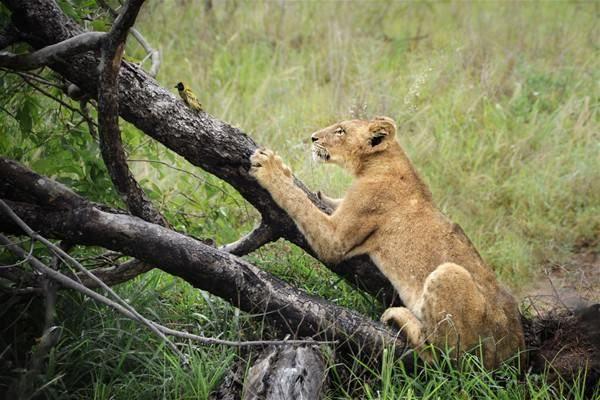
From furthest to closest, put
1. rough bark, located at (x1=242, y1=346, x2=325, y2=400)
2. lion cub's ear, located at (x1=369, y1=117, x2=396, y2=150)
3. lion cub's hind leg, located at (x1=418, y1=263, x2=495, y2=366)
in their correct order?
lion cub's ear, located at (x1=369, y1=117, x2=396, y2=150) < lion cub's hind leg, located at (x1=418, y1=263, x2=495, y2=366) < rough bark, located at (x1=242, y1=346, x2=325, y2=400)

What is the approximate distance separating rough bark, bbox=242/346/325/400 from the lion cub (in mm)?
739

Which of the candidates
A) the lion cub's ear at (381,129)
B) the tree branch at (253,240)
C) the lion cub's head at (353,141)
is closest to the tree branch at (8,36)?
the tree branch at (253,240)

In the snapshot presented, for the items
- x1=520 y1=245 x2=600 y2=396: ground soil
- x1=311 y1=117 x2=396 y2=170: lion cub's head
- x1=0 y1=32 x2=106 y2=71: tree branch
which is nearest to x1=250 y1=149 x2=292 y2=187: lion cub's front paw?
x1=311 y1=117 x2=396 y2=170: lion cub's head

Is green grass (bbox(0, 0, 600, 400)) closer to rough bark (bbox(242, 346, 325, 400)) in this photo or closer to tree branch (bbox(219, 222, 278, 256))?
rough bark (bbox(242, 346, 325, 400))

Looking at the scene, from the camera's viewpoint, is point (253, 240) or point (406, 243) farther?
point (406, 243)

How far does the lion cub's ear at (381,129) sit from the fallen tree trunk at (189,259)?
1.43 metres

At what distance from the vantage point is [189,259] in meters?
4.34

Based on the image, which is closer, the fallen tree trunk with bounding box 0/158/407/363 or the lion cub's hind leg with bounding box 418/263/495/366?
the fallen tree trunk with bounding box 0/158/407/363

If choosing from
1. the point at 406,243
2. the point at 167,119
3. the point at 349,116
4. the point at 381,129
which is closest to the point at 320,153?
the point at 381,129

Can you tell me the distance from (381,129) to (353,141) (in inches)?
8.8

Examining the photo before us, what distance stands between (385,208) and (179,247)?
5.25ft

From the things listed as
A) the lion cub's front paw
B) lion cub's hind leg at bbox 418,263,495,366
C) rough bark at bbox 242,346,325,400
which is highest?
the lion cub's front paw

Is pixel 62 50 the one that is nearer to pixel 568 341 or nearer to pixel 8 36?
pixel 8 36

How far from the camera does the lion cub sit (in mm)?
4789
